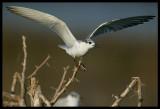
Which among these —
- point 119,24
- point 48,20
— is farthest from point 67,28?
point 119,24

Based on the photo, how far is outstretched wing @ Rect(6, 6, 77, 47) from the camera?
4.20 m

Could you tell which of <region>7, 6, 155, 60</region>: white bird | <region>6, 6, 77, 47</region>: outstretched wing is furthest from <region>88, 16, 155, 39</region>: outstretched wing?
<region>6, 6, 77, 47</region>: outstretched wing

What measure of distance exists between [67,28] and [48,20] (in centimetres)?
22

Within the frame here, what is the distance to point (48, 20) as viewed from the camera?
433 cm

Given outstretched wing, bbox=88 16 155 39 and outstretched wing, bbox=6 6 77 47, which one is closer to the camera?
outstretched wing, bbox=6 6 77 47

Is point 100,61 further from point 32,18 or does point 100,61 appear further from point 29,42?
point 32,18

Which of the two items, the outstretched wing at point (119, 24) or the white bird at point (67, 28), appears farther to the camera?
the outstretched wing at point (119, 24)

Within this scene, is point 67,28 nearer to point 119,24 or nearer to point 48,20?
point 48,20

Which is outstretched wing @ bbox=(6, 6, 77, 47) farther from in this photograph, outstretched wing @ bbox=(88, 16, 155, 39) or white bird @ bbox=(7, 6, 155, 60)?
outstretched wing @ bbox=(88, 16, 155, 39)

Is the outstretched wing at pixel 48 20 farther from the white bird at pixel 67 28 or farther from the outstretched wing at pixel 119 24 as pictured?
the outstretched wing at pixel 119 24

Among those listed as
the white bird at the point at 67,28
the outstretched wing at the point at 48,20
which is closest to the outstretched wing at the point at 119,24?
the white bird at the point at 67,28

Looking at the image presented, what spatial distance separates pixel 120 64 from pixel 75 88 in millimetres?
3080

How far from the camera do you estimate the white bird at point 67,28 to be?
414cm

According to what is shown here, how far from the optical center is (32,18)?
4277 millimetres
